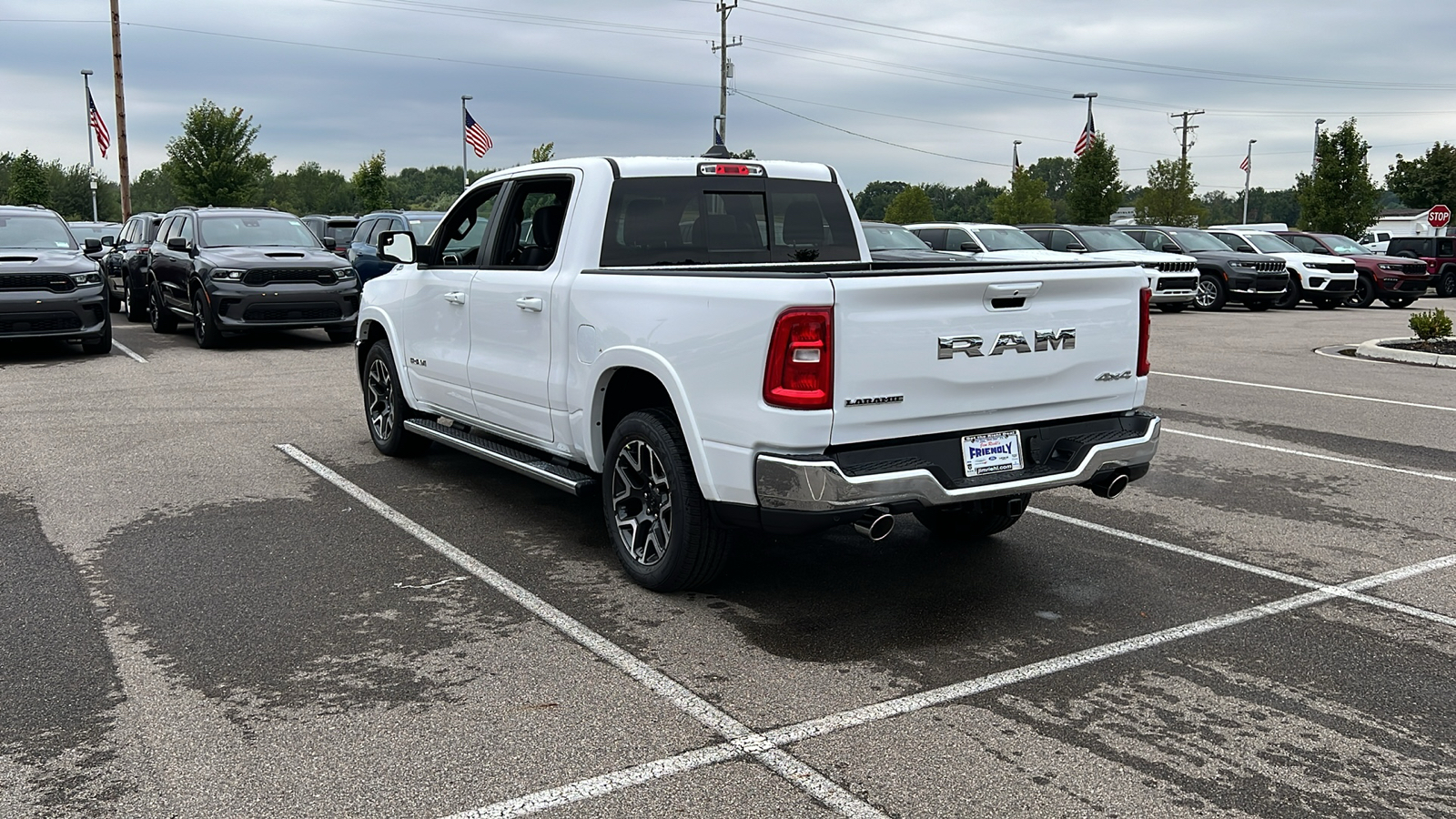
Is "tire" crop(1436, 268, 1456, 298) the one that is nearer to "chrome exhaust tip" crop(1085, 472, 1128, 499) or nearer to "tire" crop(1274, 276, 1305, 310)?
"tire" crop(1274, 276, 1305, 310)

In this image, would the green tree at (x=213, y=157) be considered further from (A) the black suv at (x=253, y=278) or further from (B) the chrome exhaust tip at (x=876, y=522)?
(B) the chrome exhaust tip at (x=876, y=522)

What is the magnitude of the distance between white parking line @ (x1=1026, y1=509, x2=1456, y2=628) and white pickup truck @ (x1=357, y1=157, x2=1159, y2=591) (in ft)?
2.49

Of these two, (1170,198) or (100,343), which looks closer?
(100,343)

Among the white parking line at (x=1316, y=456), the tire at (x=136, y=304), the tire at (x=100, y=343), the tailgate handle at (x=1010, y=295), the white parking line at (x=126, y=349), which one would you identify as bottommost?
the white parking line at (x=1316, y=456)

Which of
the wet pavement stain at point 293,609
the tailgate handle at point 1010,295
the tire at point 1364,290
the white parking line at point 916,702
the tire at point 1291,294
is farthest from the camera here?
the tire at point 1364,290

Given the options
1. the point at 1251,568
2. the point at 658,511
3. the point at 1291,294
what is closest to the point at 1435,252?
the point at 1291,294

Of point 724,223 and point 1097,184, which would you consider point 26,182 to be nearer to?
point 1097,184

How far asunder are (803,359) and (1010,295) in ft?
3.25

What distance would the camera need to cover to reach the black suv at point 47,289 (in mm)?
14078

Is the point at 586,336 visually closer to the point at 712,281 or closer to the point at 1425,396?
the point at 712,281

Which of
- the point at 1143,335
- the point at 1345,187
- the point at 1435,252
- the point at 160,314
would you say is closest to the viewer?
the point at 1143,335

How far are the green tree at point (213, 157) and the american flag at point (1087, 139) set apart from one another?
32507 millimetres

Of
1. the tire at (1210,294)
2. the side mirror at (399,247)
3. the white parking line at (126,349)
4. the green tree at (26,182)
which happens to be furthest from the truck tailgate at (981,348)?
the green tree at (26,182)

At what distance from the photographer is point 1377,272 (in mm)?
27906
